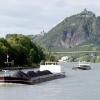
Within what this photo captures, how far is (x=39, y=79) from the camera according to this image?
92.7 m

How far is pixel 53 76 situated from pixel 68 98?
4256 cm

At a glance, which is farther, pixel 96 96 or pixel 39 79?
pixel 39 79

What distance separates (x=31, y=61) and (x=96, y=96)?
129282 millimetres

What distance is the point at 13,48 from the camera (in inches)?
7254

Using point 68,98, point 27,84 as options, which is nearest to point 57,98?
point 68,98

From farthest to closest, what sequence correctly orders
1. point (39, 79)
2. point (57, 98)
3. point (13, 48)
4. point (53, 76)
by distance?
1. point (13, 48)
2. point (53, 76)
3. point (39, 79)
4. point (57, 98)

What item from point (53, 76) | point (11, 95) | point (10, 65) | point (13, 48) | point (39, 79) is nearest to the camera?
point (11, 95)

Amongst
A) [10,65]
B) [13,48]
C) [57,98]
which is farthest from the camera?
[13,48]

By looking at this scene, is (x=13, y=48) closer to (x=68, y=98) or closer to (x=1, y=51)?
(x=1, y=51)

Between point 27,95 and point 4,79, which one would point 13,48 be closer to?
point 4,79

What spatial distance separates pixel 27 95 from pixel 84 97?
23.9 ft

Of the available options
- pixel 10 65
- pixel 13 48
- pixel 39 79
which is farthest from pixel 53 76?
pixel 13 48

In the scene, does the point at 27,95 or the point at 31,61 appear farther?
the point at 31,61

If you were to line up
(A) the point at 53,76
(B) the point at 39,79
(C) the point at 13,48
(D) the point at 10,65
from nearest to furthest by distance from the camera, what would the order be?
1. (B) the point at 39,79
2. (A) the point at 53,76
3. (D) the point at 10,65
4. (C) the point at 13,48
